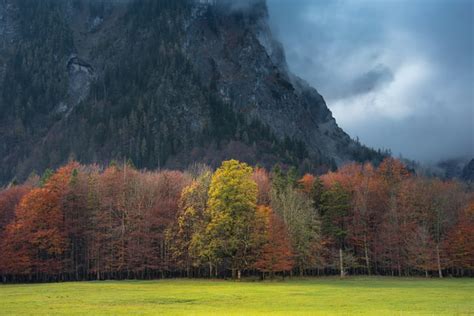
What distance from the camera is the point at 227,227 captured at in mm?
85250

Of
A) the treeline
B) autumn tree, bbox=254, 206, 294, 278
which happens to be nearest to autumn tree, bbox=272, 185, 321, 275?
the treeline

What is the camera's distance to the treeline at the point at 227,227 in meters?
86.9

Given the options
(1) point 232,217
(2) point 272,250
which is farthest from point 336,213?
(1) point 232,217

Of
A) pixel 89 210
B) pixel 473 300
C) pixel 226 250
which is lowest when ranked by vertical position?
pixel 473 300

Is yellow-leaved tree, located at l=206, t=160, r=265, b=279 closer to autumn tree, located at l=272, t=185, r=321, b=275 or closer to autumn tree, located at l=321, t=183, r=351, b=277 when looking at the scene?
autumn tree, located at l=272, t=185, r=321, b=275

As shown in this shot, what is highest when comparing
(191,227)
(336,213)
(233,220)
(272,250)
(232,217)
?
(336,213)

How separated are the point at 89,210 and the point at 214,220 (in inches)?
1117

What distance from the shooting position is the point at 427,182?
117 meters

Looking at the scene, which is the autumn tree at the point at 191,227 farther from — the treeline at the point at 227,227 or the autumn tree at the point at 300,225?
the autumn tree at the point at 300,225

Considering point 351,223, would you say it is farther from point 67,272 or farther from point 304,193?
point 67,272

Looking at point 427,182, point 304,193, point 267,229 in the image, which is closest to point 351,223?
point 304,193

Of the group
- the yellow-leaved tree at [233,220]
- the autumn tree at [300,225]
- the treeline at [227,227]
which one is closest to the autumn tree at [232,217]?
the yellow-leaved tree at [233,220]

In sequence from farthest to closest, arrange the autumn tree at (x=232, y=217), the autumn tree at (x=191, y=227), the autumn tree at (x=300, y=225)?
the autumn tree at (x=300, y=225)
the autumn tree at (x=191, y=227)
the autumn tree at (x=232, y=217)

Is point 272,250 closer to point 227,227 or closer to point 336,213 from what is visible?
point 227,227
